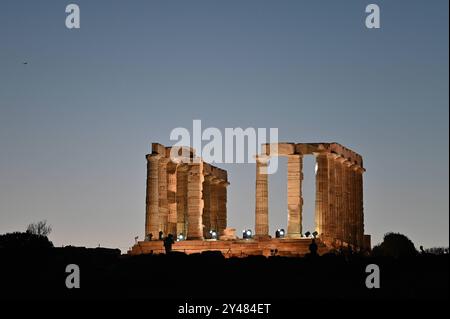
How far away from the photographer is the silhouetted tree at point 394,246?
8562 centimetres

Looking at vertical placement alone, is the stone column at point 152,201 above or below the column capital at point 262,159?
below

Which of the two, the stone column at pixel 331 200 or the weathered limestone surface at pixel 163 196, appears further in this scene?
the weathered limestone surface at pixel 163 196

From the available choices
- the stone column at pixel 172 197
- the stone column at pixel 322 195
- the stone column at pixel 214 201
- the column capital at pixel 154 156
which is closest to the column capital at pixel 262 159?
the stone column at pixel 322 195

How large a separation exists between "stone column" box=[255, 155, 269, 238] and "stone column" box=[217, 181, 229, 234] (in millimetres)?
12193

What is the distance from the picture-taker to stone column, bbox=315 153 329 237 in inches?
3595

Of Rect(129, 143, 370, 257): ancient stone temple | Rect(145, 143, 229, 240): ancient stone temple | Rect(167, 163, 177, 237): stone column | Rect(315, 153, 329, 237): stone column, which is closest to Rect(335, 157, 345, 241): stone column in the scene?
Rect(129, 143, 370, 257): ancient stone temple

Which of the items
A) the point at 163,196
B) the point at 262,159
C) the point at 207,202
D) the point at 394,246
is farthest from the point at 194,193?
the point at 394,246

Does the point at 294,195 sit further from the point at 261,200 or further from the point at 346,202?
the point at 346,202

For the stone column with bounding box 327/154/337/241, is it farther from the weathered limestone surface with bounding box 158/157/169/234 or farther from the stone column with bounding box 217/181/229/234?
the stone column with bounding box 217/181/229/234

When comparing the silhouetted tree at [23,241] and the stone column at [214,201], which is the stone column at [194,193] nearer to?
the stone column at [214,201]
